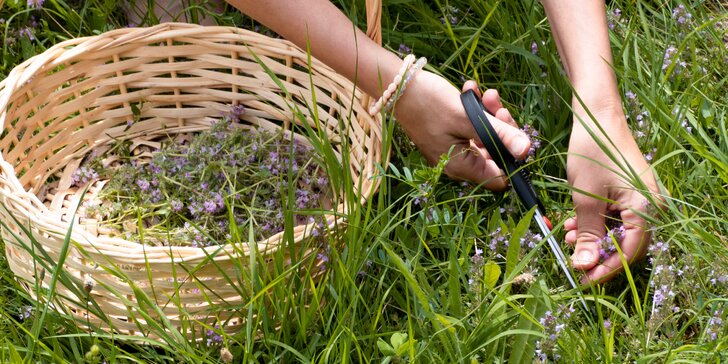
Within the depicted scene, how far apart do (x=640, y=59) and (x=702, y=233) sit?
587 millimetres

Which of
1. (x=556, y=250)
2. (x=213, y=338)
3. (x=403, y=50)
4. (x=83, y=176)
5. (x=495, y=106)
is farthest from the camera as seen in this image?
(x=403, y=50)

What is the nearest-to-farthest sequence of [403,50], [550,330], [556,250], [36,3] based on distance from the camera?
[550,330] < [556,250] < [403,50] < [36,3]

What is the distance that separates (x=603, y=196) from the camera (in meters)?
1.53

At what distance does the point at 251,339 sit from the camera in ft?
4.40

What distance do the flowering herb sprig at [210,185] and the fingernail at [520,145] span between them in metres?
0.36

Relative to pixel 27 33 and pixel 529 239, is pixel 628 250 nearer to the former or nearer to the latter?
pixel 529 239

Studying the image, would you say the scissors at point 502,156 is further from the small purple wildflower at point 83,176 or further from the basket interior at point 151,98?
the small purple wildflower at point 83,176

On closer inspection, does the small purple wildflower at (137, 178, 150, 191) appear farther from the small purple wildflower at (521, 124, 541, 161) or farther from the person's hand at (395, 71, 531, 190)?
the small purple wildflower at (521, 124, 541, 161)

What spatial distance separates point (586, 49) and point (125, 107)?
98 cm

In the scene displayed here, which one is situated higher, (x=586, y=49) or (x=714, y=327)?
(x=586, y=49)

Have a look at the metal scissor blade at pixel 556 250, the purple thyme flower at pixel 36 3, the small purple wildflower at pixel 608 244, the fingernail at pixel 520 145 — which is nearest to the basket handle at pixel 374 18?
the fingernail at pixel 520 145

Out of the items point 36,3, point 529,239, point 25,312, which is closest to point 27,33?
point 36,3

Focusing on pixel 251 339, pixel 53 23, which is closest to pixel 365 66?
pixel 251 339

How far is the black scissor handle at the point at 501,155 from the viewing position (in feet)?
5.20
